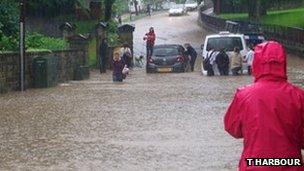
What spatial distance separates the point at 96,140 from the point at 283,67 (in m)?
8.20

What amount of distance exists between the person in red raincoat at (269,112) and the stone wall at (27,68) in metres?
18.4

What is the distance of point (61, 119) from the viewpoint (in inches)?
636

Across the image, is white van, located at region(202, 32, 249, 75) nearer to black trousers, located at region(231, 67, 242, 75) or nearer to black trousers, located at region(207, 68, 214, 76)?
black trousers, located at region(207, 68, 214, 76)

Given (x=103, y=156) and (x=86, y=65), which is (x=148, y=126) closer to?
(x=103, y=156)

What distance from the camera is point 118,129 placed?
47.3ft

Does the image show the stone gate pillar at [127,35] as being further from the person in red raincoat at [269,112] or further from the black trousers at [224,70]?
the person in red raincoat at [269,112]

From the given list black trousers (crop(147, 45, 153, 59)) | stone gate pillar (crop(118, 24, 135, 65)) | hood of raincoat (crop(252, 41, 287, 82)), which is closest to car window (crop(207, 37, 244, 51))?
black trousers (crop(147, 45, 153, 59))

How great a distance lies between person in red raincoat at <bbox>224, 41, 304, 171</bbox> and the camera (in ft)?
16.4

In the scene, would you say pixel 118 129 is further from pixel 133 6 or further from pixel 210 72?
pixel 133 6

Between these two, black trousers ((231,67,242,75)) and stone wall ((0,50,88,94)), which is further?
black trousers ((231,67,242,75))

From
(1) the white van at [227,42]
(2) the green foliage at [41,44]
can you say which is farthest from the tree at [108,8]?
(2) the green foliage at [41,44]

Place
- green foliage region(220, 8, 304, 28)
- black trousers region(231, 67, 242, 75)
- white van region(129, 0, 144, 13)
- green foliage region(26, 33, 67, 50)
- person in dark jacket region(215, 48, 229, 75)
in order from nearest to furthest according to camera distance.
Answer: green foliage region(26, 33, 67, 50) → black trousers region(231, 67, 242, 75) → person in dark jacket region(215, 48, 229, 75) → green foliage region(220, 8, 304, 28) → white van region(129, 0, 144, 13)

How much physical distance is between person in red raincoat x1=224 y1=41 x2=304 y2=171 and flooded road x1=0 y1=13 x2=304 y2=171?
5338mm

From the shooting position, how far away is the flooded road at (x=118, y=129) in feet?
36.2
